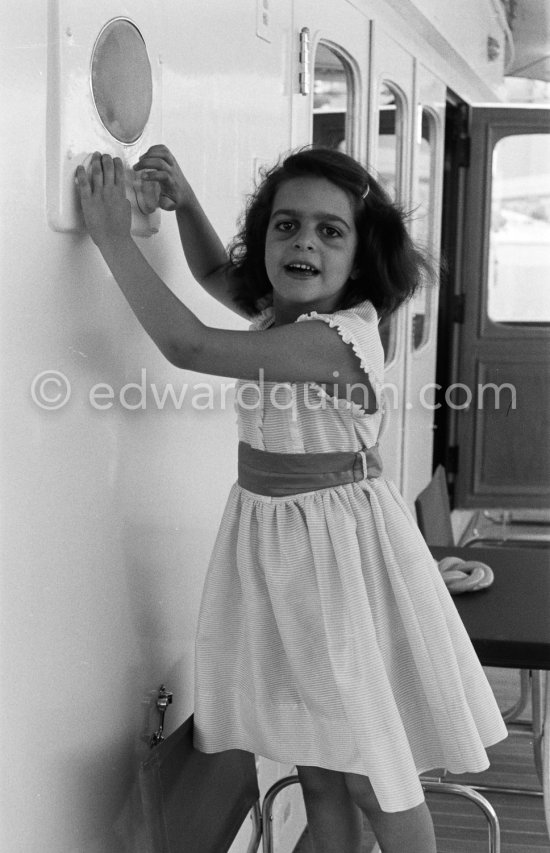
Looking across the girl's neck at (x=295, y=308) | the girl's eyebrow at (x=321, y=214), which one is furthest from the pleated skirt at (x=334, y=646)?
the girl's eyebrow at (x=321, y=214)

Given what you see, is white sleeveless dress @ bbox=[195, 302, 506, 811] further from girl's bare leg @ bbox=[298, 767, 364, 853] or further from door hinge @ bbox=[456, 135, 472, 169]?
door hinge @ bbox=[456, 135, 472, 169]

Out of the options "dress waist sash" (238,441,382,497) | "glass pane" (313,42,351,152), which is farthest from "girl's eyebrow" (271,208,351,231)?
"glass pane" (313,42,351,152)

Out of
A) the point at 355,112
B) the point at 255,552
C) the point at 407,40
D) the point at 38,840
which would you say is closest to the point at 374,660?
the point at 255,552

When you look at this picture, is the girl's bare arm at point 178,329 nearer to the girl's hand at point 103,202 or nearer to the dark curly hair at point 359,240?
the girl's hand at point 103,202

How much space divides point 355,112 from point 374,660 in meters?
2.05

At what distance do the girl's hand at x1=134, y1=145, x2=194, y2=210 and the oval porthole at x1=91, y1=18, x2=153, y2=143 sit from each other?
4 centimetres

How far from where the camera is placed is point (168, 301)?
1406 mm

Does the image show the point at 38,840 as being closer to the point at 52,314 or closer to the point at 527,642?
the point at 52,314

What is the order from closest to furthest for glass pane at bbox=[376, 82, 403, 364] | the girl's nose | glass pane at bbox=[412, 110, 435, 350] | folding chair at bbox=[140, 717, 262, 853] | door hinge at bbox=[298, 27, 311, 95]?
folding chair at bbox=[140, 717, 262, 853]
the girl's nose
door hinge at bbox=[298, 27, 311, 95]
glass pane at bbox=[376, 82, 403, 364]
glass pane at bbox=[412, 110, 435, 350]

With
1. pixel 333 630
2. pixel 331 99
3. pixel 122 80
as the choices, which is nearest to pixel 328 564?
pixel 333 630

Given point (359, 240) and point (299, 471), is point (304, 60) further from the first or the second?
point (299, 471)

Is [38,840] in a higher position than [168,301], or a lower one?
lower

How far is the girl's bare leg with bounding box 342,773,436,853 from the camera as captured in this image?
1663 millimetres

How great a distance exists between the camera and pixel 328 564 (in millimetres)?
1563
